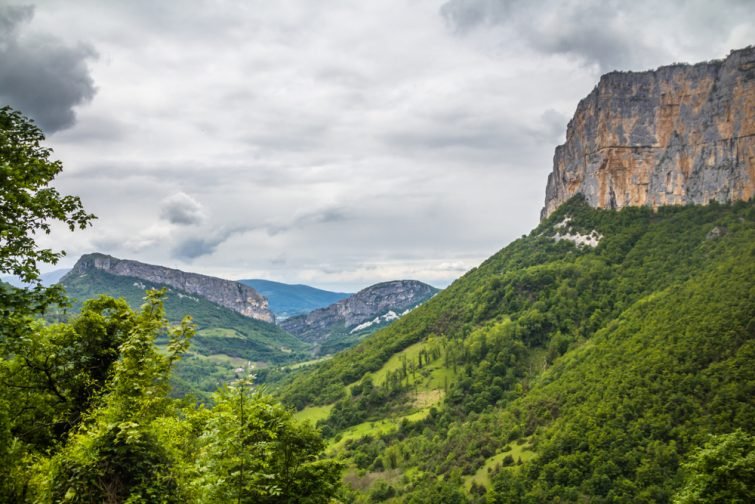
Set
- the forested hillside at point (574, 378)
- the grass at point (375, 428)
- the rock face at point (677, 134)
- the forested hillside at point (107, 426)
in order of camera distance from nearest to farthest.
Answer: the forested hillside at point (107, 426)
the forested hillside at point (574, 378)
the grass at point (375, 428)
the rock face at point (677, 134)

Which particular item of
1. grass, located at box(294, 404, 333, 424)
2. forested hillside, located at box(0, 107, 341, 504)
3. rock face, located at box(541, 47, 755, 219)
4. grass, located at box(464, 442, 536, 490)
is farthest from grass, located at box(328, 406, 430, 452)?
forested hillside, located at box(0, 107, 341, 504)

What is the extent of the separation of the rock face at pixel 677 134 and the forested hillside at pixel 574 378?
8.97m

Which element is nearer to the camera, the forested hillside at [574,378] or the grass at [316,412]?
the forested hillside at [574,378]

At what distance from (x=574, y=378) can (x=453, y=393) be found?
142ft

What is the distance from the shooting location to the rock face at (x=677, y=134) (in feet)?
520

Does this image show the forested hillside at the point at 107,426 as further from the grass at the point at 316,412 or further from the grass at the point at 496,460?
the grass at the point at 316,412

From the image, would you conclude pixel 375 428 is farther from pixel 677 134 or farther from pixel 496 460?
pixel 677 134

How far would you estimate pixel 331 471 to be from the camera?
15172 millimetres

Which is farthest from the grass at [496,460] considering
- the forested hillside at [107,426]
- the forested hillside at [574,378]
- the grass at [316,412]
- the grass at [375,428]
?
the forested hillside at [107,426]

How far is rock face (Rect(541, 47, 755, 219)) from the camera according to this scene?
520 feet

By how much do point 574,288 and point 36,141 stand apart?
169 metres

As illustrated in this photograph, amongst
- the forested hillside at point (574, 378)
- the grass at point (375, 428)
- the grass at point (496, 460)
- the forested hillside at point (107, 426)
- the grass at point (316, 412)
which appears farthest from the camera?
the grass at point (316, 412)

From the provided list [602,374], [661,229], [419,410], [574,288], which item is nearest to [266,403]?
[602,374]

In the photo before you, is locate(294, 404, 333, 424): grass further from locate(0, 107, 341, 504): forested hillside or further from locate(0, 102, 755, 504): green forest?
locate(0, 107, 341, 504): forested hillside
